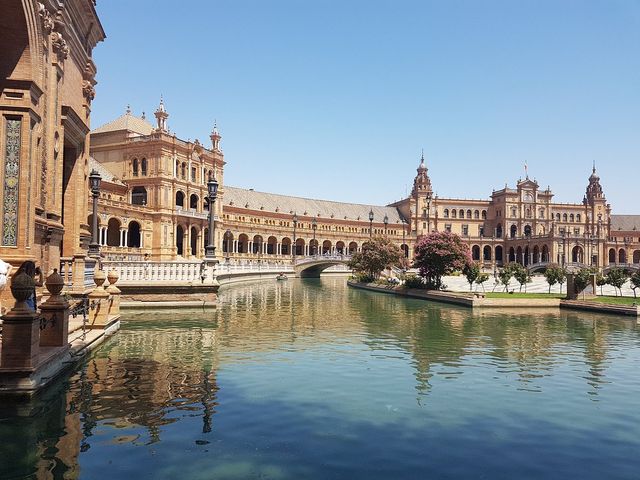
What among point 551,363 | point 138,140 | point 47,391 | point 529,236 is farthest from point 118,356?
point 529,236

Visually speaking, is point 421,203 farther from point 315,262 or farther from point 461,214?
point 315,262

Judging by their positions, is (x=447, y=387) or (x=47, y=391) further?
(x=447, y=387)

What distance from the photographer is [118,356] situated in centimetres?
1458

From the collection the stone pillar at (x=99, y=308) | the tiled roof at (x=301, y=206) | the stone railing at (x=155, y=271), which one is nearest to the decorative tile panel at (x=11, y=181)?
the stone pillar at (x=99, y=308)

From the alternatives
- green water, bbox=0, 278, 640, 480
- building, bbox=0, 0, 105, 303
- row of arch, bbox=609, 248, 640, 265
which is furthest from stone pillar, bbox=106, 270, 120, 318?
row of arch, bbox=609, 248, 640, 265

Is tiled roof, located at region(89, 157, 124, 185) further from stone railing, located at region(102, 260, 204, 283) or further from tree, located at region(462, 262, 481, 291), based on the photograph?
tree, located at region(462, 262, 481, 291)

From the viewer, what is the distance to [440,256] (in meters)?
41.8

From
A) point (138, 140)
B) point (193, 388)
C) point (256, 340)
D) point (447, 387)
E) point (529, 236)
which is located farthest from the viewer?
point (529, 236)

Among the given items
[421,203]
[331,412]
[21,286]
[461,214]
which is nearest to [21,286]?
[21,286]

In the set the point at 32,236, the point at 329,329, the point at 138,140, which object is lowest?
the point at 329,329

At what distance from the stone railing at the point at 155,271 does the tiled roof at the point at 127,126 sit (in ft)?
164

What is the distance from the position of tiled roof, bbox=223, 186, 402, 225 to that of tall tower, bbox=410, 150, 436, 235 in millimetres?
4517

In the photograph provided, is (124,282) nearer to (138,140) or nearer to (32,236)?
(32,236)

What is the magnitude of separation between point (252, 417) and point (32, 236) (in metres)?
10.5
